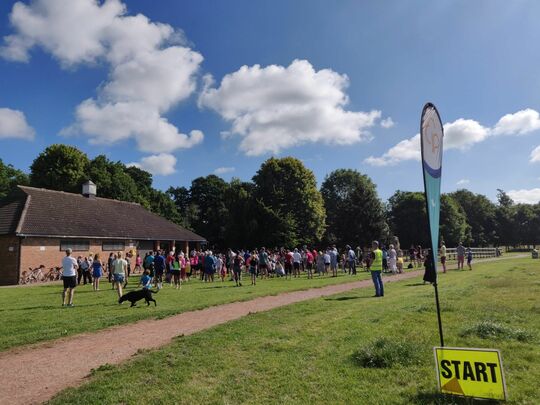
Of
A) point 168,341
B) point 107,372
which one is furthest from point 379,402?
point 168,341

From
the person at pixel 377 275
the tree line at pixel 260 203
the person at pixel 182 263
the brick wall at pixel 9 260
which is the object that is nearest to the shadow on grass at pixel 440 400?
the person at pixel 377 275

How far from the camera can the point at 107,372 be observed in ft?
19.8

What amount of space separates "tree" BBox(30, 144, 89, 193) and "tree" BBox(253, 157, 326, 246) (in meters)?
21.2

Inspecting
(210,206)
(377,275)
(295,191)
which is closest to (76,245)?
(377,275)

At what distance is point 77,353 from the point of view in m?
7.36

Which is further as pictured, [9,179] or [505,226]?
[505,226]

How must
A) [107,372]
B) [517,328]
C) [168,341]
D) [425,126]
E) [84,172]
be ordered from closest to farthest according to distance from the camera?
[425,126], [107,372], [517,328], [168,341], [84,172]

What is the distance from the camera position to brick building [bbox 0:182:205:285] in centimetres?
2596

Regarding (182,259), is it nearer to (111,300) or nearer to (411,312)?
(111,300)

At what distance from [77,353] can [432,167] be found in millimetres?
6799

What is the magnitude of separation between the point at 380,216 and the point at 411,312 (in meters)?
43.0

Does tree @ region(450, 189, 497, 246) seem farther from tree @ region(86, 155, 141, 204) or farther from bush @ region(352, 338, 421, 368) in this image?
bush @ region(352, 338, 421, 368)

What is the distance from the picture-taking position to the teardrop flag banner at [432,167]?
177 inches

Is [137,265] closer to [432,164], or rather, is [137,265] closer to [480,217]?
[432,164]
